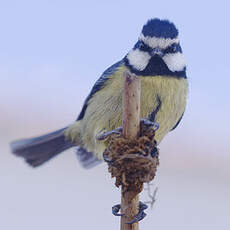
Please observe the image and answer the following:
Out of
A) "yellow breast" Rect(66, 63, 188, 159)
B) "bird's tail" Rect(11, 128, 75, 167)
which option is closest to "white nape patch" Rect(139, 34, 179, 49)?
"yellow breast" Rect(66, 63, 188, 159)

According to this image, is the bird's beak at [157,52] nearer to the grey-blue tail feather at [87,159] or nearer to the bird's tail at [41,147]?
the grey-blue tail feather at [87,159]

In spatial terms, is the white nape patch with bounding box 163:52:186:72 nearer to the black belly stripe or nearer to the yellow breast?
the yellow breast

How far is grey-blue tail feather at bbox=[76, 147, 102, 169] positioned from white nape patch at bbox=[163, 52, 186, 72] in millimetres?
707

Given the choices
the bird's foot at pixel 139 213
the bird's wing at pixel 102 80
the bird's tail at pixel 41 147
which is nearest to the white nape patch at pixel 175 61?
the bird's wing at pixel 102 80

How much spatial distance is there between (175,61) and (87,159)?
80 cm

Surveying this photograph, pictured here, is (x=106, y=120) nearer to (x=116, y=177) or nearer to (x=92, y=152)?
(x=92, y=152)

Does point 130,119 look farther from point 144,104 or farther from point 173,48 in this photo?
point 173,48

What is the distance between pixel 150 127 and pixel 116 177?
0.18 meters

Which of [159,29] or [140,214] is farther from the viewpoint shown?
[159,29]

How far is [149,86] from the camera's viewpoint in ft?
8.23

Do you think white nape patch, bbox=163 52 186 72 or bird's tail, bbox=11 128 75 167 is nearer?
white nape patch, bbox=163 52 186 72

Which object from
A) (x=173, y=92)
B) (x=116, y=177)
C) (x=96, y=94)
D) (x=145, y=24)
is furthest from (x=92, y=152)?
(x=116, y=177)

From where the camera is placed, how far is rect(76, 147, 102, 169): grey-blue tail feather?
9.43ft

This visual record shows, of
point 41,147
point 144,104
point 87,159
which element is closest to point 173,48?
point 144,104
